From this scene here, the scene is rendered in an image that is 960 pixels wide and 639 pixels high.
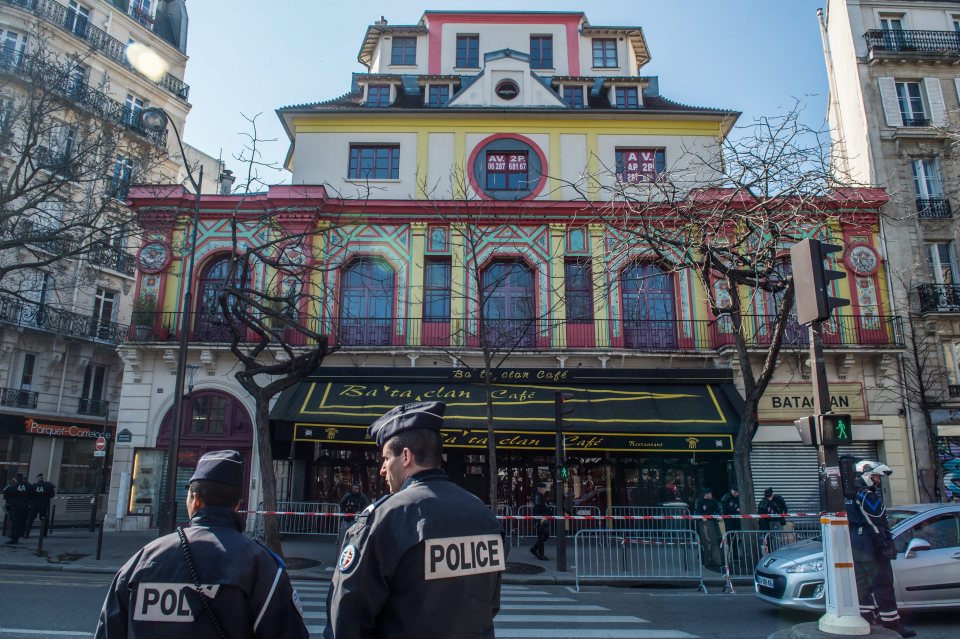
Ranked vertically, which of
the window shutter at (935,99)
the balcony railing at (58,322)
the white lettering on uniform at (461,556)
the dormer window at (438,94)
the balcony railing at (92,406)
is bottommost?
the white lettering on uniform at (461,556)

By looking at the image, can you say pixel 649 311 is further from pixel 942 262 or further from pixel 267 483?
pixel 267 483

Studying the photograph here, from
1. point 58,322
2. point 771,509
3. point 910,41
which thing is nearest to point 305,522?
point 771,509

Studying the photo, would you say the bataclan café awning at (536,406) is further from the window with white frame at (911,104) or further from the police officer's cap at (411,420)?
the police officer's cap at (411,420)

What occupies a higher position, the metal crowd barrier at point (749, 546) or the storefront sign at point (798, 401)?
the storefront sign at point (798, 401)

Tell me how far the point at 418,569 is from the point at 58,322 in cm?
2756

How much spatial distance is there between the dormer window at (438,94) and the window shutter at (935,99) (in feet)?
51.5

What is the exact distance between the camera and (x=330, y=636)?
2.40 metres

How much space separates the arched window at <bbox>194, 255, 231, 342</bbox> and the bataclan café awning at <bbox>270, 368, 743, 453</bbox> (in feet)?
9.69

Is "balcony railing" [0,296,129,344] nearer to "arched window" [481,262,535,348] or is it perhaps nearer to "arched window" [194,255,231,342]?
"arched window" [194,255,231,342]

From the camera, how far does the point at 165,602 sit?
266cm

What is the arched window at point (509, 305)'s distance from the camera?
62.8 ft

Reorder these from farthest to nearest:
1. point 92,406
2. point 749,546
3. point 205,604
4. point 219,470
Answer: point 92,406 → point 749,546 → point 219,470 → point 205,604

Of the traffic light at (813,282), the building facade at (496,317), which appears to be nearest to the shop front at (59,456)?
the building facade at (496,317)

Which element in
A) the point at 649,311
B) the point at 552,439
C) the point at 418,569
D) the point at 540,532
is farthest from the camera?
the point at 649,311
